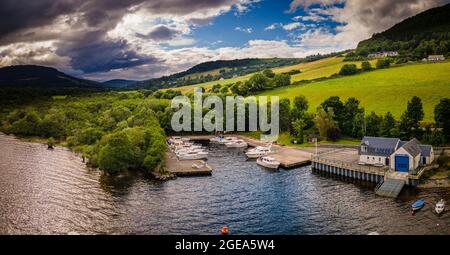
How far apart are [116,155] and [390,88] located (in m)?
79.1

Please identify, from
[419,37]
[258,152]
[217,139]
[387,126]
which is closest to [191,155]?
[258,152]

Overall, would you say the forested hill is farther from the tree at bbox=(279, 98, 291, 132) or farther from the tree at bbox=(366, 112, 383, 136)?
the tree at bbox=(366, 112, 383, 136)

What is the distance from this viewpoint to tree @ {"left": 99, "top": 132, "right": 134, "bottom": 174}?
70750 mm

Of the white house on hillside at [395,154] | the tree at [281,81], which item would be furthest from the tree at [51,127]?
the white house on hillside at [395,154]

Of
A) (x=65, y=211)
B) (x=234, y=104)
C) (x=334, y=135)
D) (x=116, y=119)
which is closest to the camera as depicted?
(x=65, y=211)

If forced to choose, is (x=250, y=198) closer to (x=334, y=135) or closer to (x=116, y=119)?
(x=334, y=135)

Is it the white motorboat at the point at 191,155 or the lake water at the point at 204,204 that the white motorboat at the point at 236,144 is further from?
the lake water at the point at 204,204

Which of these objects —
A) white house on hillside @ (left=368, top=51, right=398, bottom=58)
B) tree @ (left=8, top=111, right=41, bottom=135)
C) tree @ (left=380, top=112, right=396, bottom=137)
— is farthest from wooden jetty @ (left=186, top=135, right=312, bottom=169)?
white house on hillside @ (left=368, top=51, right=398, bottom=58)

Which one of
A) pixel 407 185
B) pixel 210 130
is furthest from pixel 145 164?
pixel 210 130

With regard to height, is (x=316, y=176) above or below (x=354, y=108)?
below

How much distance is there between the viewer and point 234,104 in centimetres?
13225

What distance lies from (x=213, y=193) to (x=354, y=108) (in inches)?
2153

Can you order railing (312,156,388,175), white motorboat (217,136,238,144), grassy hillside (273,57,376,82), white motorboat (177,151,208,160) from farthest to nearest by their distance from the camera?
grassy hillside (273,57,376,82) → white motorboat (217,136,238,144) → white motorboat (177,151,208,160) → railing (312,156,388,175)

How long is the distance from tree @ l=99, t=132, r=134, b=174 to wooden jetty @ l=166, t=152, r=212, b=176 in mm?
7351
